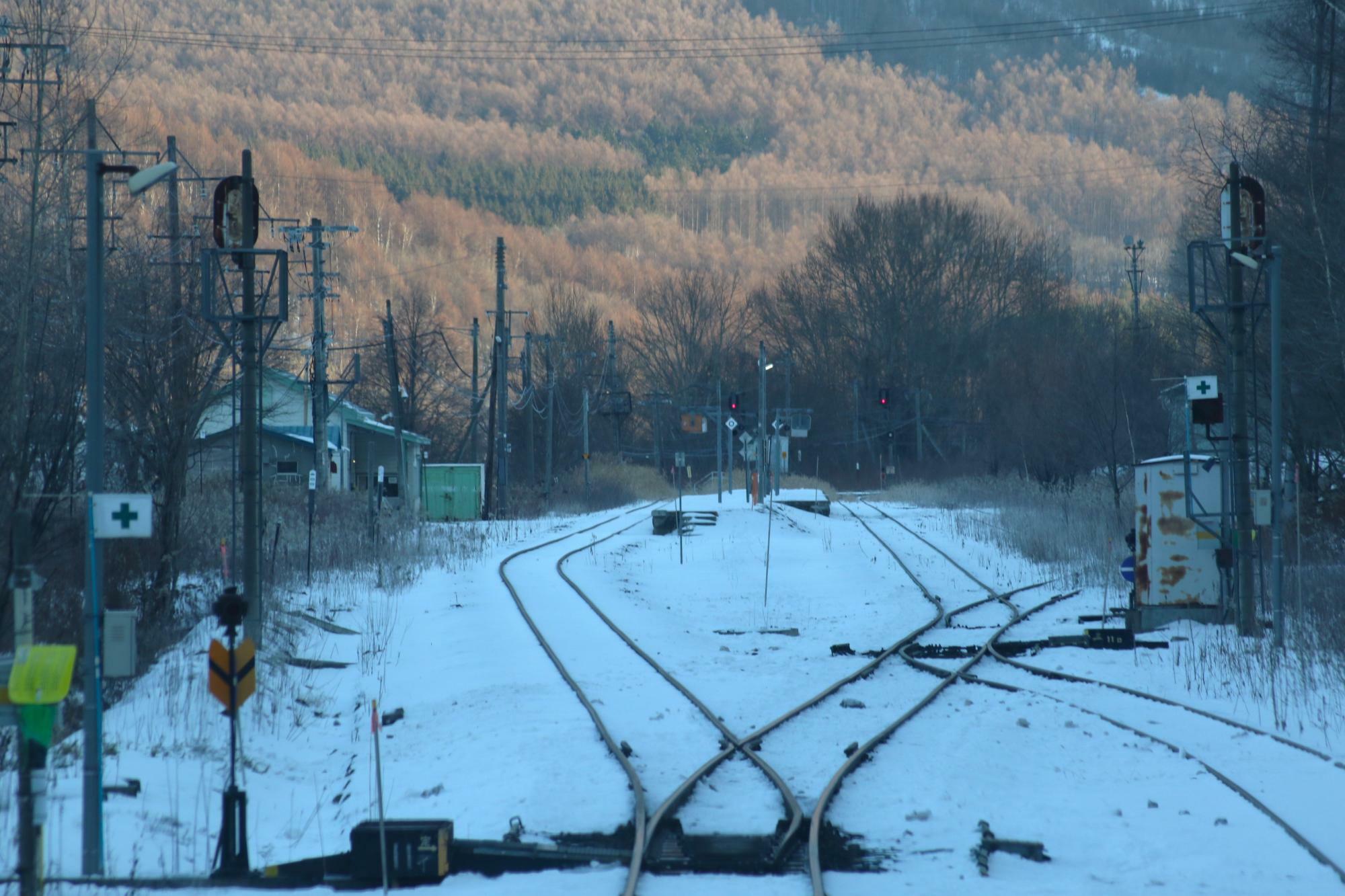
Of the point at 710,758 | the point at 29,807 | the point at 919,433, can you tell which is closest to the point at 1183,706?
the point at 710,758

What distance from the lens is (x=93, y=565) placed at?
8.94 m

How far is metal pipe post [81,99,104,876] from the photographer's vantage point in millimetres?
8148

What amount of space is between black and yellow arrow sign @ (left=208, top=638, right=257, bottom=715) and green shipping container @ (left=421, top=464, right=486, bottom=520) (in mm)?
45360

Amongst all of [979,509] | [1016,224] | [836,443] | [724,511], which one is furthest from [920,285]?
[724,511]

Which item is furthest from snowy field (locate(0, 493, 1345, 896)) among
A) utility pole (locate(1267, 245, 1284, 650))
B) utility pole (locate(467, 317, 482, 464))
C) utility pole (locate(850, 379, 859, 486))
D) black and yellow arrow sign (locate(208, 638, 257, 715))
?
utility pole (locate(850, 379, 859, 486))

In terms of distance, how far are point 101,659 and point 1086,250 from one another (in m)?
125

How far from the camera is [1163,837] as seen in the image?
848cm

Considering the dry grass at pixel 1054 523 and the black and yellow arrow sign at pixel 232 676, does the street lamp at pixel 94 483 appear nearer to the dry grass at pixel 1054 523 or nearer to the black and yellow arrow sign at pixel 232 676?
the black and yellow arrow sign at pixel 232 676

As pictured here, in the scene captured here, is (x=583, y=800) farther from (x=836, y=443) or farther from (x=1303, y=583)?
(x=836, y=443)

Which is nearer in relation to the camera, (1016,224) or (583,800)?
(583,800)

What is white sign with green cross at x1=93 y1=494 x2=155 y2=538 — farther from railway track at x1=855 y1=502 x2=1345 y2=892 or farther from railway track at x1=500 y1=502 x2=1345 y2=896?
railway track at x1=855 y1=502 x2=1345 y2=892

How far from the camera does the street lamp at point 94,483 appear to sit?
8164mm

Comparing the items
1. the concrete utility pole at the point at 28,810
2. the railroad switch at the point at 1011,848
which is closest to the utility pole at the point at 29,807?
the concrete utility pole at the point at 28,810

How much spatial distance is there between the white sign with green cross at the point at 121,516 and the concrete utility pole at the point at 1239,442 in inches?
488
